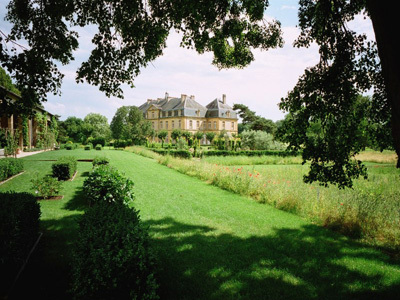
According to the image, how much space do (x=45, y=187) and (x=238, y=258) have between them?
22.3 feet

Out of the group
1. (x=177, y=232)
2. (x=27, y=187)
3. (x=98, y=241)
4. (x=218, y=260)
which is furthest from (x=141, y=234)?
(x=27, y=187)

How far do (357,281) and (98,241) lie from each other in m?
4.10

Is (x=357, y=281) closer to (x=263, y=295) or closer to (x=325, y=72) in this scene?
→ (x=263, y=295)

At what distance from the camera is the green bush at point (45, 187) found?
767cm

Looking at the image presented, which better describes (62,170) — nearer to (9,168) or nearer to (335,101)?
(9,168)

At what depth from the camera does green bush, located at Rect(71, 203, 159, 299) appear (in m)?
2.54

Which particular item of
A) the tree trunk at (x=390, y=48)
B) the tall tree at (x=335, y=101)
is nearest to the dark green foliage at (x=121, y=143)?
the tall tree at (x=335, y=101)

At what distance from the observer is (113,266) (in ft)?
8.31

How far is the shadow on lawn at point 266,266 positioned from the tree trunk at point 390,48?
8.37 feet

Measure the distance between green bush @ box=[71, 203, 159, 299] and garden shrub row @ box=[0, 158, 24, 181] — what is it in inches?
389

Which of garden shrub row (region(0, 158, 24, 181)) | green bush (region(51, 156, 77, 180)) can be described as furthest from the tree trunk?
garden shrub row (region(0, 158, 24, 181))

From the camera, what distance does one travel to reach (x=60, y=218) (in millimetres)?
6145

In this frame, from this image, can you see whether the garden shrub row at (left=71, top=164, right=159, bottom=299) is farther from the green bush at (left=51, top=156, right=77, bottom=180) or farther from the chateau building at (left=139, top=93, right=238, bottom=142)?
the chateau building at (left=139, top=93, right=238, bottom=142)

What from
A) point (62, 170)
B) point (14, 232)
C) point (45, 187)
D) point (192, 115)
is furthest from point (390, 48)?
point (192, 115)
